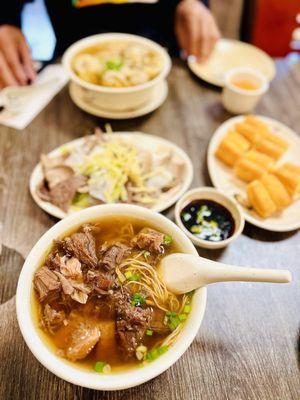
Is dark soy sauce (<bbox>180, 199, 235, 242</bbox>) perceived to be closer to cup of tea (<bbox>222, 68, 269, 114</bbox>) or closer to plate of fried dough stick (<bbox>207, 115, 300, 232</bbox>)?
plate of fried dough stick (<bbox>207, 115, 300, 232</bbox>)

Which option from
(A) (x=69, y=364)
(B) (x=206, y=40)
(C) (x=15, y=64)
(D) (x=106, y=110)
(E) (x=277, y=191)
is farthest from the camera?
(B) (x=206, y=40)

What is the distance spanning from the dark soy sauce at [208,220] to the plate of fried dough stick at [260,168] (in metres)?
0.13

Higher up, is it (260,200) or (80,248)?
(80,248)

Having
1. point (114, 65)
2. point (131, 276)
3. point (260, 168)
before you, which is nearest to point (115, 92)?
point (114, 65)

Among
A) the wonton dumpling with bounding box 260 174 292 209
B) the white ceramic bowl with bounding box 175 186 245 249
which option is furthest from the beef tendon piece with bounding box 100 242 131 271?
the wonton dumpling with bounding box 260 174 292 209

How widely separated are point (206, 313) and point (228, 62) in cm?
193

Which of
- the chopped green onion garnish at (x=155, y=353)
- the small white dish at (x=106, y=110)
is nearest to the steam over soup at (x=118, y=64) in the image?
the small white dish at (x=106, y=110)

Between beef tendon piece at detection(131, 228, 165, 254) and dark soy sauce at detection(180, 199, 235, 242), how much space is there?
345mm

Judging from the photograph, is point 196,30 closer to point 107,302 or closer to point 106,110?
point 106,110

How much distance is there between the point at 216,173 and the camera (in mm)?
1866

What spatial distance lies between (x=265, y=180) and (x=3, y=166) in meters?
1.36

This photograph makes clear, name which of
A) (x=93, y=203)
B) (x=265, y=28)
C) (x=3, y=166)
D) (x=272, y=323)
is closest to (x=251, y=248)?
(x=272, y=323)

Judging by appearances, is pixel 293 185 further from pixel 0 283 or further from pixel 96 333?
pixel 0 283

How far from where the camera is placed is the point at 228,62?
8.54ft
